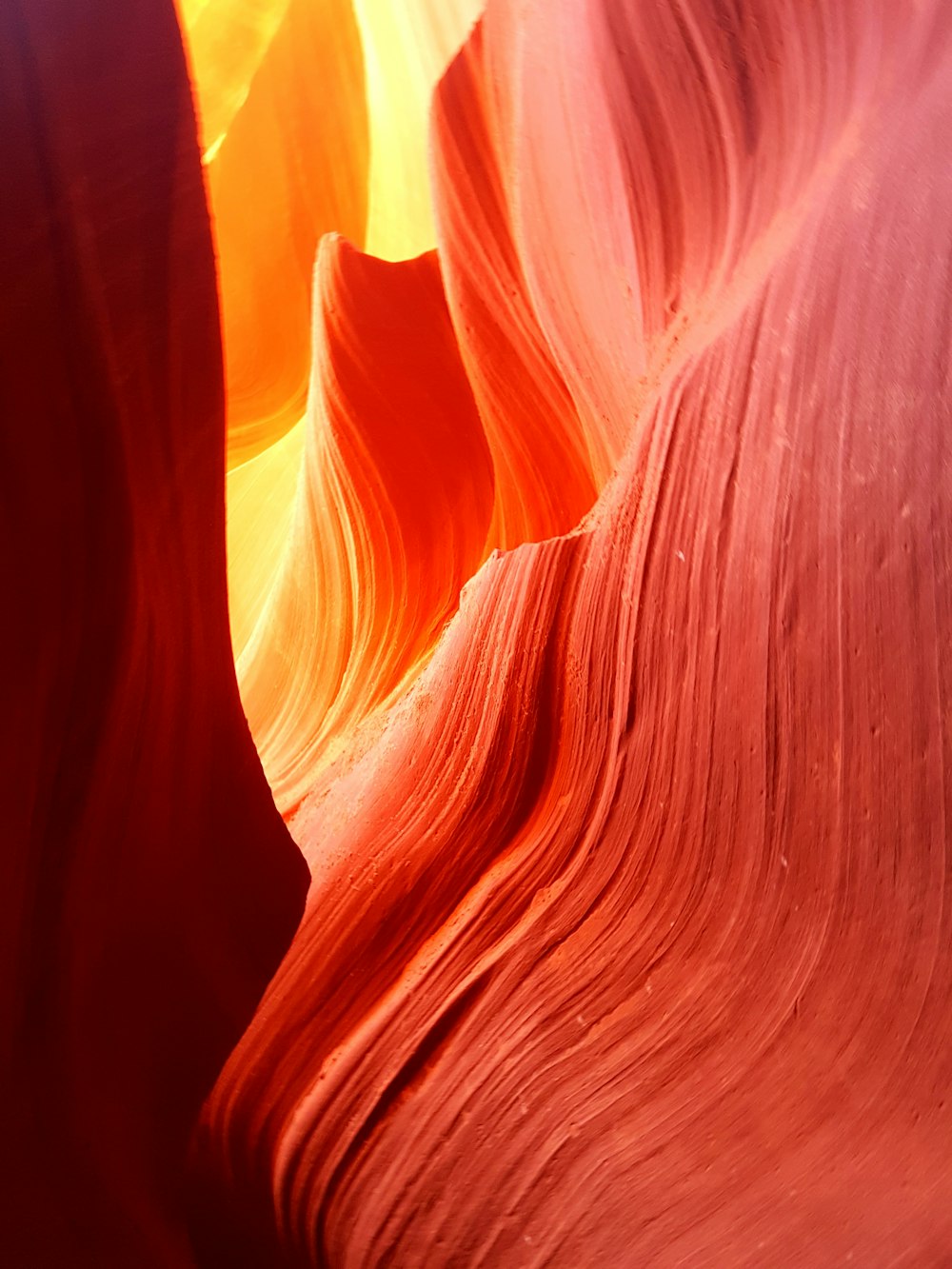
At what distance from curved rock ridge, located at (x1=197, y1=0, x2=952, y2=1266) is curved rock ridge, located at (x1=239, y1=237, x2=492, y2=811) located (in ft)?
0.39

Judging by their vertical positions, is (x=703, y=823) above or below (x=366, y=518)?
below

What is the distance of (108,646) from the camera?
1.59 ft

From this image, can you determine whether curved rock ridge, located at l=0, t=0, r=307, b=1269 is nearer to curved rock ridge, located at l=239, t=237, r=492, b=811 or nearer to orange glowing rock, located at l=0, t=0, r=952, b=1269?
orange glowing rock, located at l=0, t=0, r=952, b=1269

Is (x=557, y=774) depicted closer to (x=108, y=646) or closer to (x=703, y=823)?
(x=703, y=823)

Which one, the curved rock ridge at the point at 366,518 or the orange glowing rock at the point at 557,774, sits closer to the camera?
the orange glowing rock at the point at 557,774

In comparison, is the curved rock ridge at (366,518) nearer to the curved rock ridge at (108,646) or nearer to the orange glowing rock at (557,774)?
the orange glowing rock at (557,774)

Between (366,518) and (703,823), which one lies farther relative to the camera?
(366,518)

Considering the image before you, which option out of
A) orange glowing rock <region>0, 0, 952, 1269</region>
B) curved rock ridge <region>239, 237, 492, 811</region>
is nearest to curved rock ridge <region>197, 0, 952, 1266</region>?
orange glowing rock <region>0, 0, 952, 1269</region>

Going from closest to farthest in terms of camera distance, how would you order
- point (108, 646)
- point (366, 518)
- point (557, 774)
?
point (108, 646), point (557, 774), point (366, 518)

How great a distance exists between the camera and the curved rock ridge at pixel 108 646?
448mm

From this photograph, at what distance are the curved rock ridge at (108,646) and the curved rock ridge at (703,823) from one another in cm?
8

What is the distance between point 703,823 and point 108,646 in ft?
1.26

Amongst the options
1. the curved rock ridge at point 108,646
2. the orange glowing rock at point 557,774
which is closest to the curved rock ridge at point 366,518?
the orange glowing rock at point 557,774

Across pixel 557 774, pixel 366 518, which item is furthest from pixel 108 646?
pixel 366 518
